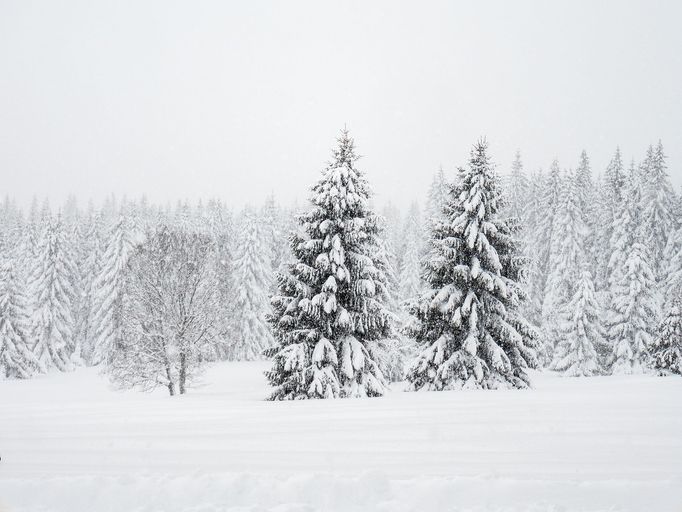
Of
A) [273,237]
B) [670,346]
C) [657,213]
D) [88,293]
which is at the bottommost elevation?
[670,346]

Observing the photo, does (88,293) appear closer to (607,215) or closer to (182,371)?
(182,371)

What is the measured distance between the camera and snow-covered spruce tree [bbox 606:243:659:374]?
34.3m

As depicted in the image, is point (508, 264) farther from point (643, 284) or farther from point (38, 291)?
point (38, 291)

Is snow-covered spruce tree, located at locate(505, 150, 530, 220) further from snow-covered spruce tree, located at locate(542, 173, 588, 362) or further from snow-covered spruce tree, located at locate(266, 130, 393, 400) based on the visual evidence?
snow-covered spruce tree, located at locate(266, 130, 393, 400)

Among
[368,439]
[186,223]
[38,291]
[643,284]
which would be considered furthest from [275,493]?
[186,223]

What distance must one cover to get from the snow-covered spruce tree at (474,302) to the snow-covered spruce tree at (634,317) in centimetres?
1939

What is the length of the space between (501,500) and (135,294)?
23.4m

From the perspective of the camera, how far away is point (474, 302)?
18.2 m

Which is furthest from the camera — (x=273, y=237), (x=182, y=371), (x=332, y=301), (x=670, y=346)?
(x=273, y=237)

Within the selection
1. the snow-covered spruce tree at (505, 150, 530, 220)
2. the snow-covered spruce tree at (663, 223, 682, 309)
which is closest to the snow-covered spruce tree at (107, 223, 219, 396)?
the snow-covered spruce tree at (663, 223, 682, 309)

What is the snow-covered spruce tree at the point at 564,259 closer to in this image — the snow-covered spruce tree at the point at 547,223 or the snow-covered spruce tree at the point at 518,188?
the snow-covered spruce tree at the point at 547,223

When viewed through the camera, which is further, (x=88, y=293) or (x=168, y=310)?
(x=88, y=293)

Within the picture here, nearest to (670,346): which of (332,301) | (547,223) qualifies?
(332,301)

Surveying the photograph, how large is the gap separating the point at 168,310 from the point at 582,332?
92.5ft
